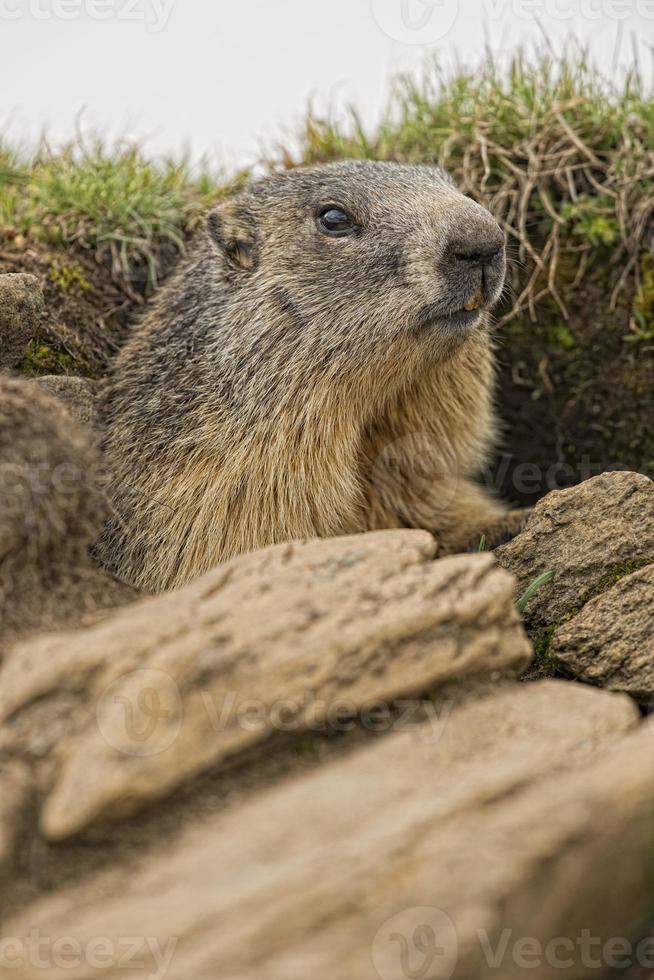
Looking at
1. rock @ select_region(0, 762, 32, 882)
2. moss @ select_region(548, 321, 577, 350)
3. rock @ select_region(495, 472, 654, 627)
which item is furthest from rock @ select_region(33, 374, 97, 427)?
moss @ select_region(548, 321, 577, 350)

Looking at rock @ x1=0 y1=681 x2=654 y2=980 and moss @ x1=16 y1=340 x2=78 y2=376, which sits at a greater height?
moss @ x1=16 y1=340 x2=78 y2=376

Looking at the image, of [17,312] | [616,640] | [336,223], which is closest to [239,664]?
[616,640]

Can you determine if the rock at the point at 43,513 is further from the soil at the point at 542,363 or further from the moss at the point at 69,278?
the moss at the point at 69,278

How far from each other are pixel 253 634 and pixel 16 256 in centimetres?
373

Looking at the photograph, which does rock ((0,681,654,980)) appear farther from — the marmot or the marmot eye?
the marmot eye

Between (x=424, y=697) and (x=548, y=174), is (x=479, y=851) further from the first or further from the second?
(x=548, y=174)

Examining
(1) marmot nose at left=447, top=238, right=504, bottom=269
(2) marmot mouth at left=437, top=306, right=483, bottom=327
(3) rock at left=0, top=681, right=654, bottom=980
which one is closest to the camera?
(3) rock at left=0, top=681, right=654, bottom=980

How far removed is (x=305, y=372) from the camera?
15.6 ft

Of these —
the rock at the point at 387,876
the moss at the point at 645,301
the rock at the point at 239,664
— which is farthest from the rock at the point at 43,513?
the moss at the point at 645,301

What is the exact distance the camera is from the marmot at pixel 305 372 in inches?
180

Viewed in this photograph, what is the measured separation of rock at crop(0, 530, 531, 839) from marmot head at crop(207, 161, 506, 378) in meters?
1.75

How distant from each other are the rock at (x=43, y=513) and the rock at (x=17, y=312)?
117 cm

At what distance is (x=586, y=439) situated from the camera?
22.1ft

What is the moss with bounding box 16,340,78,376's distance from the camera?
531 centimetres
